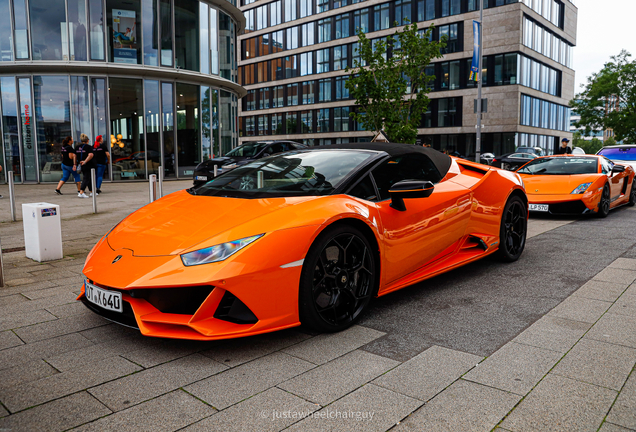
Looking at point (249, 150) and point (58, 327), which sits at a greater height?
point (249, 150)

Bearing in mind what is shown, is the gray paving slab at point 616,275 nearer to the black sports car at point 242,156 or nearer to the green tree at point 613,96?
the black sports car at point 242,156

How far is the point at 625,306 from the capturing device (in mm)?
3834

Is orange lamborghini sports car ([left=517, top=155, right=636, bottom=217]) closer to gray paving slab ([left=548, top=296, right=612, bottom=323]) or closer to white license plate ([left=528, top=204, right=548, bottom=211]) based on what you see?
white license plate ([left=528, top=204, right=548, bottom=211])

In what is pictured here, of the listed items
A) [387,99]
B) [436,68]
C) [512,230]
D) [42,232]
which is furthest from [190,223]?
[436,68]

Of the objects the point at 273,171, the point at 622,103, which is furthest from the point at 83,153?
the point at 622,103

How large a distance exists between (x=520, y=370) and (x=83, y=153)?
13952 mm

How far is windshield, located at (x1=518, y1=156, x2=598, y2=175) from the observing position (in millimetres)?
9359

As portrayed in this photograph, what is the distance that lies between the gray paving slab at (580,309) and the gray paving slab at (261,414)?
230 centimetres

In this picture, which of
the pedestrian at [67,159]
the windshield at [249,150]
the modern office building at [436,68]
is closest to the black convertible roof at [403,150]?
the windshield at [249,150]

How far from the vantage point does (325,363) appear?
9.19 ft

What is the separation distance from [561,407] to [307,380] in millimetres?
1242

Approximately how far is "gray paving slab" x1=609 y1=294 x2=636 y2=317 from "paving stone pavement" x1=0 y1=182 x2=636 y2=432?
27 millimetres

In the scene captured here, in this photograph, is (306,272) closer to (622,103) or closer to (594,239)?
(594,239)

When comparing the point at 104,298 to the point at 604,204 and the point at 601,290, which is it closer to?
the point at 601,290
